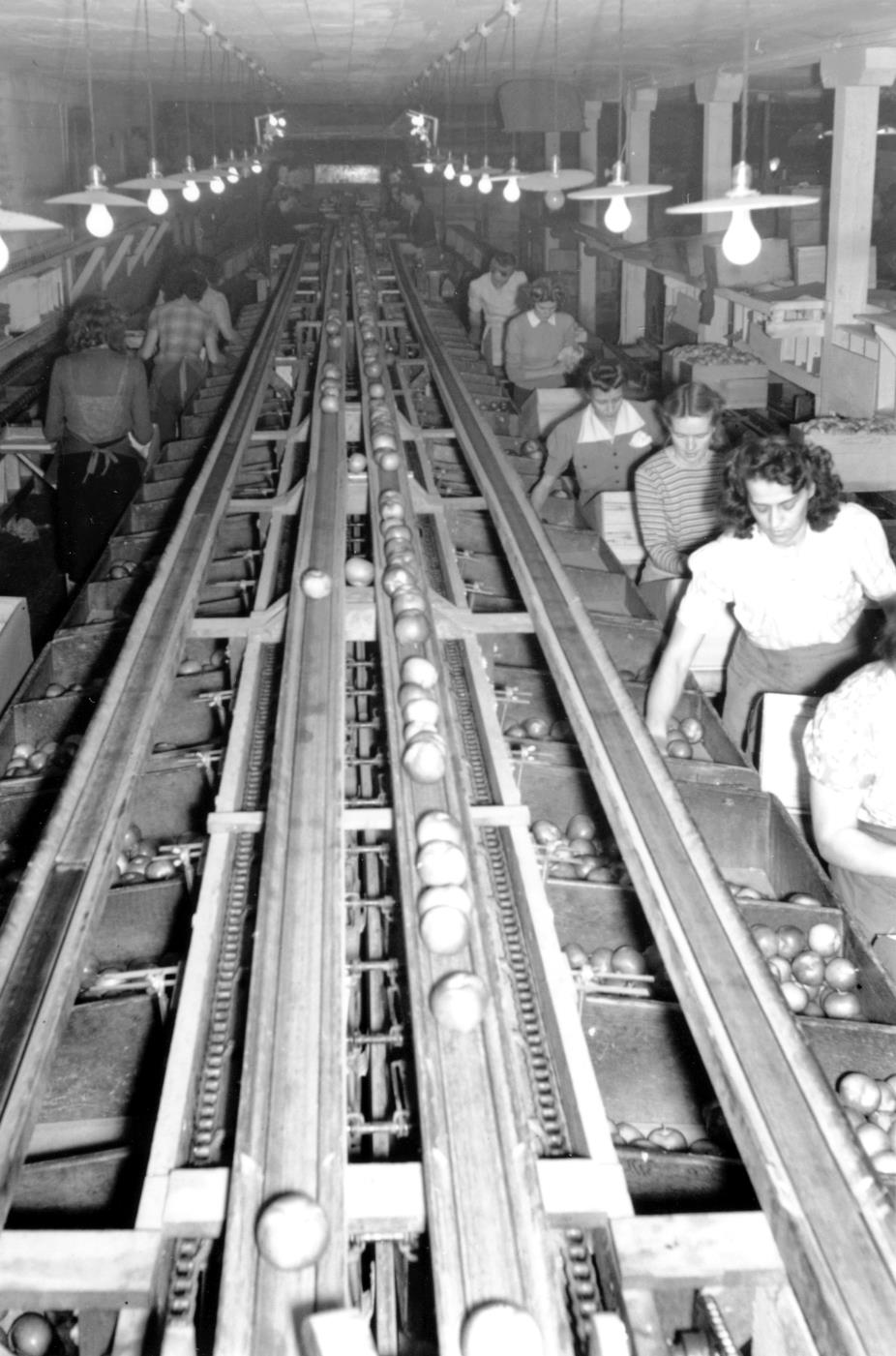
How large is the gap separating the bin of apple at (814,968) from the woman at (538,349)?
218 inches

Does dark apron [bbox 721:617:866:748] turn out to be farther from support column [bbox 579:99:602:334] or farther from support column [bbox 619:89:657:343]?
support column [bbox 579:99:602:334]

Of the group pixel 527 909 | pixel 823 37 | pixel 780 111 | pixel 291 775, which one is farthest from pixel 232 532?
pixel 780 111

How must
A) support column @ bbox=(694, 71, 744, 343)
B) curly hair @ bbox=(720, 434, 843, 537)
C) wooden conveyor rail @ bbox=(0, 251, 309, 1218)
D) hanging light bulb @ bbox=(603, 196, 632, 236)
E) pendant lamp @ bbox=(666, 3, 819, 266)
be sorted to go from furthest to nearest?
support column @ bbox=(694, 71, 744, 343) < hanging light bulb @ bbox=(603, 196, 632, 236) < pendant lamp @ bbox=(666, 3, 819, 266) < curly hair @ bbox=(720, 434, 843, 537) < wooden conveyor rail @ bbox=(0, 251, 309, 1218)

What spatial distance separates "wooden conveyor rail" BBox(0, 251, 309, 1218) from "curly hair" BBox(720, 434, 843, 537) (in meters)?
1.52

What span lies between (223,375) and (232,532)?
295 cm

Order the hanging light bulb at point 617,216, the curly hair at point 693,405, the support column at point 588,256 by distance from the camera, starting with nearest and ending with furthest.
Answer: the curly hair at point 693,405 < the hanging light bulb at point 617,216 < the support column at point 588,256

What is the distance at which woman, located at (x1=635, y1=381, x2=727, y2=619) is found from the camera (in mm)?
4375

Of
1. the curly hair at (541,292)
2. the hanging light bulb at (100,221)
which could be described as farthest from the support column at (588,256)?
the hanging light bulb at (100,221)

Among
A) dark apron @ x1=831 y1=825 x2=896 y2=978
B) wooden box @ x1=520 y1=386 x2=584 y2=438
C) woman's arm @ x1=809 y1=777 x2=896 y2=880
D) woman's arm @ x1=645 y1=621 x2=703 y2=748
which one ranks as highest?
wooden box @ x1=520 y1=386 x2=584 y2=438

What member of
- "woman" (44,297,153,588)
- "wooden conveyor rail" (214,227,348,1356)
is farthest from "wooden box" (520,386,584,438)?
"wooden conveyor rail" (214,227,348,1356)

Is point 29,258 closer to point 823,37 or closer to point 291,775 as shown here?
point 823,37

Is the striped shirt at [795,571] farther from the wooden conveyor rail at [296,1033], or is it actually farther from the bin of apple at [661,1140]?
the bin of apple at [661,1140]

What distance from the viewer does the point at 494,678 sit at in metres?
3.80

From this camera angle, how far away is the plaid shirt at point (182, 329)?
7668 mm
